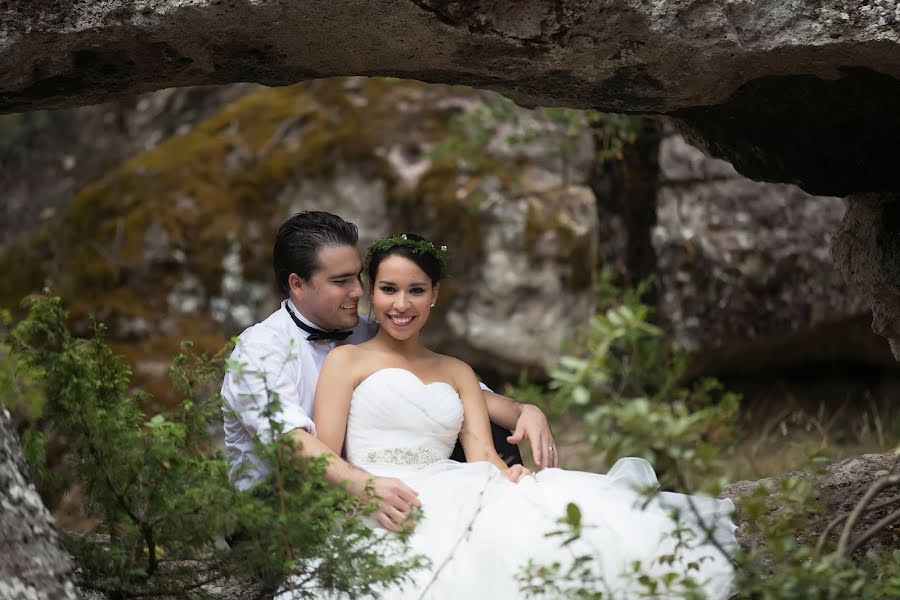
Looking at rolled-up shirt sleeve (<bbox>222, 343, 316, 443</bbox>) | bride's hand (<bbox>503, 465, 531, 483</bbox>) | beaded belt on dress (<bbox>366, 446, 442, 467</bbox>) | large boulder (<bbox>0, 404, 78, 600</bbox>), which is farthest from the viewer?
beaded belt on dress (<bbox>366, 446, 442, 467</bbox>)

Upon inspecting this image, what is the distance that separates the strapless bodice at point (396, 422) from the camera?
3930 mm

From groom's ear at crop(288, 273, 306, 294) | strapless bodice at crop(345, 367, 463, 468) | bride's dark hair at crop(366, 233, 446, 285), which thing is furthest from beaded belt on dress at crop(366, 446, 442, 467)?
groom's ear at crop(288, 273, 306, 294)

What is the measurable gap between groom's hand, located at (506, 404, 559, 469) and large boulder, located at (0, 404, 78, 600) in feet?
5.96

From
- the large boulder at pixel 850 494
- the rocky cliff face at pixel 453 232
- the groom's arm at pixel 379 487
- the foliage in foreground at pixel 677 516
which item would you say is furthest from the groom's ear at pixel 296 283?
the rocky cliff face at pixel 453 232

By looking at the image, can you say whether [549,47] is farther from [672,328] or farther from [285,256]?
[672,328]

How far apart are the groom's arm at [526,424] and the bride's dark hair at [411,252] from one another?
0.59m

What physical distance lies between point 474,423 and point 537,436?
244 millimetres

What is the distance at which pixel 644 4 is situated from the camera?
10.5 feet

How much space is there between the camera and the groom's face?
13.8 feet

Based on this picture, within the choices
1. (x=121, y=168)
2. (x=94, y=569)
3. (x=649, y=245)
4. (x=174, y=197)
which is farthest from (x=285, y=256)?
(x=121, y=168)

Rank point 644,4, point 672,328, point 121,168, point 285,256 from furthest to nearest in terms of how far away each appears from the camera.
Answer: point 121,168 < point 672,328 < point 285,256 < point 644,4

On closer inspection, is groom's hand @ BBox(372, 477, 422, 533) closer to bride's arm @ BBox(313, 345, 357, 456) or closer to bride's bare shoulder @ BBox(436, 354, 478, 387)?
bride's arm @ BBox(313, 345, 357, 456)

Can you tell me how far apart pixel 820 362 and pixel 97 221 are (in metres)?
5.26

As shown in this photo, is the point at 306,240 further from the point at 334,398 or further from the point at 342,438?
the point at 342,438
